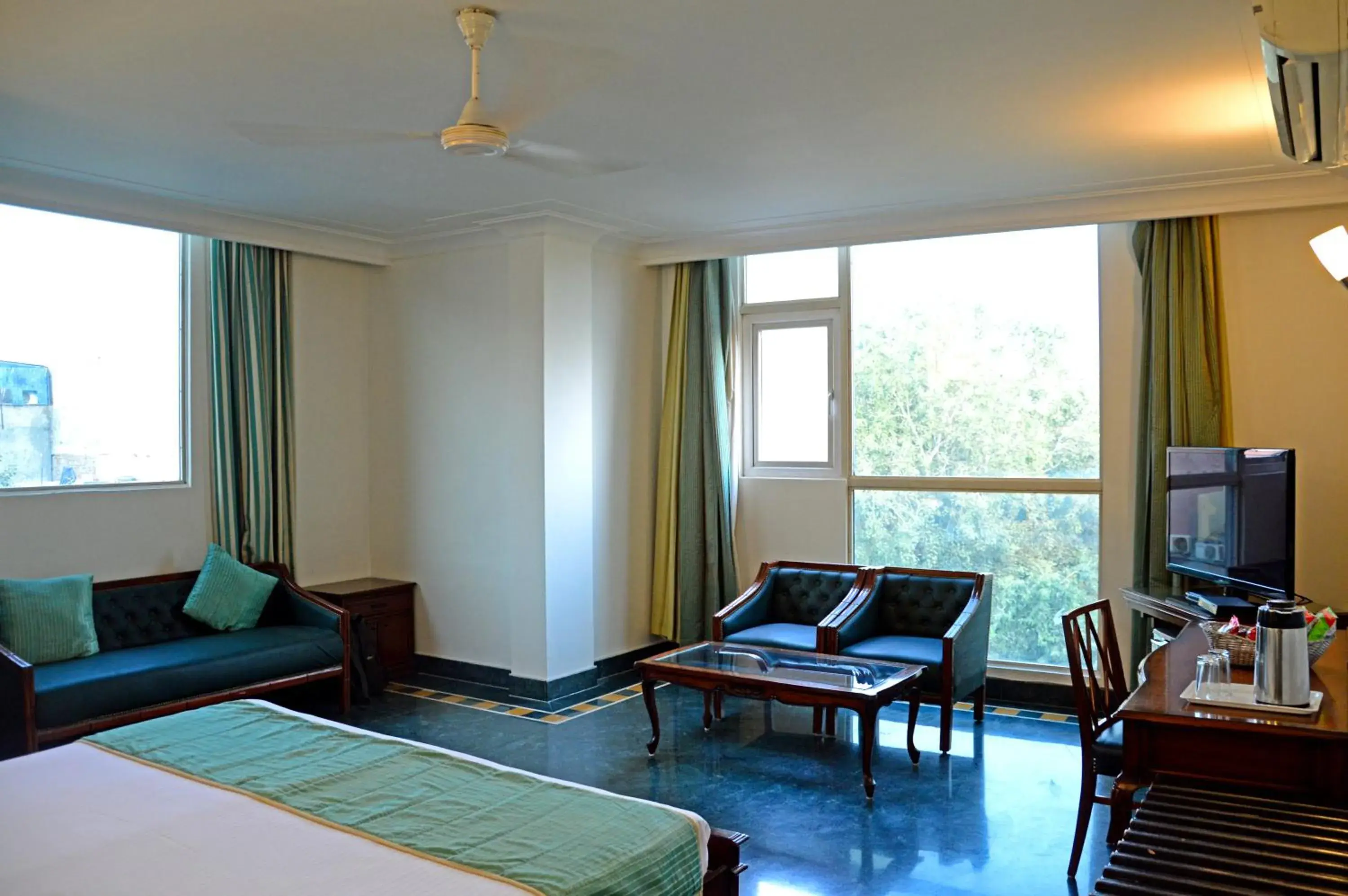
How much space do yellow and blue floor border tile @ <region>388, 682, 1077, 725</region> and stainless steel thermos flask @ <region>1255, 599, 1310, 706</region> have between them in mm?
2893

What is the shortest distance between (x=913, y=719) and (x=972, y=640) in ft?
2.08

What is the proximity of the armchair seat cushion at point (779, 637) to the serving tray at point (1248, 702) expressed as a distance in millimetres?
2588

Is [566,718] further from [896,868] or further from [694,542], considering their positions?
[896,868]

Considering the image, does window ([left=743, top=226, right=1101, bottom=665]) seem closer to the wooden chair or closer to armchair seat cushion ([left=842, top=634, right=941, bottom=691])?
armchair seat cushion ([left=842, top=634, right=941, bottom=691])

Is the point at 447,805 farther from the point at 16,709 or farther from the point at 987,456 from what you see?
the point at 987,456

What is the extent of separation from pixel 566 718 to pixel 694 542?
1531 mm

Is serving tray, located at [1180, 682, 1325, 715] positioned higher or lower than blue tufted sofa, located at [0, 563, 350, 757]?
higher

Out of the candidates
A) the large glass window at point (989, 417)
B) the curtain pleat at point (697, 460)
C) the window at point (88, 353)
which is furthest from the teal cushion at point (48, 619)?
the large glass window at point (989, 417)

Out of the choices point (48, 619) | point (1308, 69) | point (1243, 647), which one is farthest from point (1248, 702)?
point (48, 619)

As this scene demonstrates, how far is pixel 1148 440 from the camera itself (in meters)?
5.41

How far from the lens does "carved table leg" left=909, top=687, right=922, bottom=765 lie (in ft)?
15.4

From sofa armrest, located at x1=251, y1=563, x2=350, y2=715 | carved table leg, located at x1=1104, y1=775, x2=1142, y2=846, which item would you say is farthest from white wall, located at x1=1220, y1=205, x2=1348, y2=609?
sofa armrest, located at x1=251, y1=563, x2=350, y2=715

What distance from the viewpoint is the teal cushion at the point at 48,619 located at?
477 centimetres

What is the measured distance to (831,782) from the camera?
15.0ft
